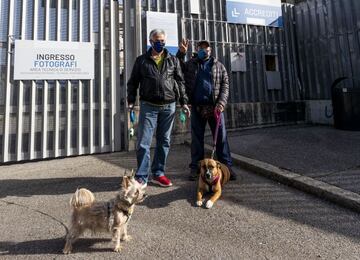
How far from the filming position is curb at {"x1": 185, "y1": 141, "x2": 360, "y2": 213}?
347cm

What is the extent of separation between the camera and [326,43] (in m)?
8.56

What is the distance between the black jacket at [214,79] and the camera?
170 inches

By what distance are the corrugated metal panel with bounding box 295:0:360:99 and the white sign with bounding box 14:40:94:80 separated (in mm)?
6053

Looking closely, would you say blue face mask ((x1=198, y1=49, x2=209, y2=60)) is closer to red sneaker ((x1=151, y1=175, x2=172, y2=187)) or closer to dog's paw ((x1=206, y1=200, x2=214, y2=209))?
red sneaker ((x1=151, y1=175, x2=172, y2=187))

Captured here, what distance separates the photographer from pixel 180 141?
714cm

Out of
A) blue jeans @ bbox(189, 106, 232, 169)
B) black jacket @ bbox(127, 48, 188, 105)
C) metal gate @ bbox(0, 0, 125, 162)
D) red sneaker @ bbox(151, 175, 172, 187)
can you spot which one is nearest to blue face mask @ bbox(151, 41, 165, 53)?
black jacket @ bbox(127, 48, 188, 105)

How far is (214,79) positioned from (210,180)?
142cm

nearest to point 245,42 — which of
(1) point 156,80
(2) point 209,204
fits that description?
(1) point 156,80

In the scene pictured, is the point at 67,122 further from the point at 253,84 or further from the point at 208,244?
the point at 253,84

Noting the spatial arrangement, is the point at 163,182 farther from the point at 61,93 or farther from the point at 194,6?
the point at 194,6

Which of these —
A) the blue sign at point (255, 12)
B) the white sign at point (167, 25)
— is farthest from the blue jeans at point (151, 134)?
the blue sign at point (255, 12)

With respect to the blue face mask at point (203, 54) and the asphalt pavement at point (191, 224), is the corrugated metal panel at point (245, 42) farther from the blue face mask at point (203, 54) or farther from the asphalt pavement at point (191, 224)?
the asphalt pavement at point (191, 224)

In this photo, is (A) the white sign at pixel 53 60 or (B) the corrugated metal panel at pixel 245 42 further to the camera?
(B) the corrugated metal panel at pixel 245 42

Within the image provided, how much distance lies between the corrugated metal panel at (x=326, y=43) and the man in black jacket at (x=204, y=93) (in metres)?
5.27
